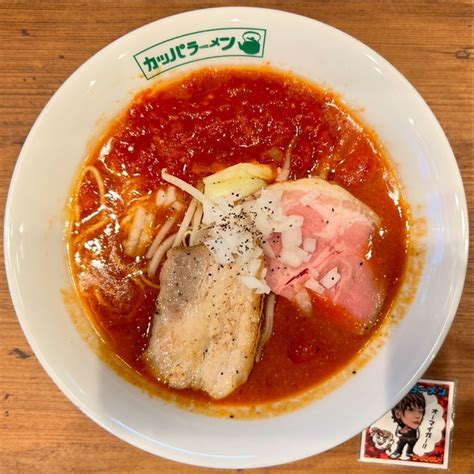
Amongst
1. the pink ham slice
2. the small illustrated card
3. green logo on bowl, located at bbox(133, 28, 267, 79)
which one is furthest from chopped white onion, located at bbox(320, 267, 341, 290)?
green logo on bowl, located at bbox(133, 28, 267, 79)

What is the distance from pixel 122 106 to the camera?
6.83ft

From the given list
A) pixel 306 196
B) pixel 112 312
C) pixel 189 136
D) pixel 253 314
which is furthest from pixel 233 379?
pixel 189 136

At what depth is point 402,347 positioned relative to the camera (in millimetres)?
1995

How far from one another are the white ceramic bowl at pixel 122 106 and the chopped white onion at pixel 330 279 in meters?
0.33

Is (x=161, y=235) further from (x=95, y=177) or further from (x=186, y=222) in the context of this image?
(x=95, y=177)

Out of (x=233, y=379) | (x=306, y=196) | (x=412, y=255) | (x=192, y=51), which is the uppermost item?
(x=192, y=51)

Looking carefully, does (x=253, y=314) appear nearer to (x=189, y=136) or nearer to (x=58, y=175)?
(x=189, y=136)

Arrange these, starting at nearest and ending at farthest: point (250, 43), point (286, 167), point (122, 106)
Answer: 1. point (250, 43)
2. point (122, 106)
3. point (286, 167)

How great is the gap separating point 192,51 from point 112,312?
1169mm

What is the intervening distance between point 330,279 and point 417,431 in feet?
2.61

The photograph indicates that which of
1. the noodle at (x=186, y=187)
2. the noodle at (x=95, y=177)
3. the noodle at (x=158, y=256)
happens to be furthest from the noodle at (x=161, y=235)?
the noodle at (x=95, y=177)

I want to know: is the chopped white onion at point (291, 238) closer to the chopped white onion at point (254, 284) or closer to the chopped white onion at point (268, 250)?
the chopped white onion at point (268, 250)

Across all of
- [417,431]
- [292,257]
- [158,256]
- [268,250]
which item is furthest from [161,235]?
[417,431]

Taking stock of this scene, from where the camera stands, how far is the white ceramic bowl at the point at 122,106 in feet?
6.15
